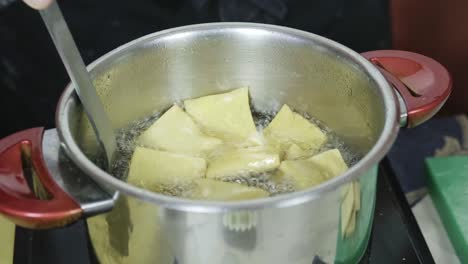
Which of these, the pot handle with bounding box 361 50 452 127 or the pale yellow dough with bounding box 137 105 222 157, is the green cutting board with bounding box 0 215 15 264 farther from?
the pot handle with bounding box 361 50 452 127

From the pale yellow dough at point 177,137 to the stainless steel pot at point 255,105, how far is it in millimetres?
37

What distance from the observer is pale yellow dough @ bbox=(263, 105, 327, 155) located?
70 cm

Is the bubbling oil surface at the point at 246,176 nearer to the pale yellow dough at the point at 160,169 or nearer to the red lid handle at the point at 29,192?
the pale yellow dough at the point at 160,169

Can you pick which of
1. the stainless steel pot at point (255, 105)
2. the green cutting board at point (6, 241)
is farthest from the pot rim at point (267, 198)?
the green cutting board at point (6, 241)

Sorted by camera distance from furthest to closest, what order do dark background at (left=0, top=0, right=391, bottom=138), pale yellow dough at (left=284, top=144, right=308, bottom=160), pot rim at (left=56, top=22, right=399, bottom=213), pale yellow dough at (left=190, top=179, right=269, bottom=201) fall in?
1. dark background at (left=0, top=0, right=391, bottom=138)
2. pale yellow dough at (left=284, top=144, right=308, bottom=160)
3. pale yellow dough at (left=190, top=179, right=269, bottom=201)
4. pot rim at (left=56, top=22, right=399, bottom=213)

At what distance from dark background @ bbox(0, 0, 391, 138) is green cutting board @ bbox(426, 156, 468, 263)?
33cm

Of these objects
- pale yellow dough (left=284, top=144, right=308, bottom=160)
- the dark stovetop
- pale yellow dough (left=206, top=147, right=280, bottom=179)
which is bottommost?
the dark stovetop

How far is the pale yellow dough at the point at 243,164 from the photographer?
634 millimetres

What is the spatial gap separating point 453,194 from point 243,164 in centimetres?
31

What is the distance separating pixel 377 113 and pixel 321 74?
4.1 inches

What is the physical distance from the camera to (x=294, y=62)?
68 cm

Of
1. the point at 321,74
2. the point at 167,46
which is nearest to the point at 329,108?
the point at 321,74

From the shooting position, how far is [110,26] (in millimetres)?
967

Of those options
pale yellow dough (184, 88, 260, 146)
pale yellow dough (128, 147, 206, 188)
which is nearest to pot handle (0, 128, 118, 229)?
pale yellow dough (128, 147, 206, 188)
